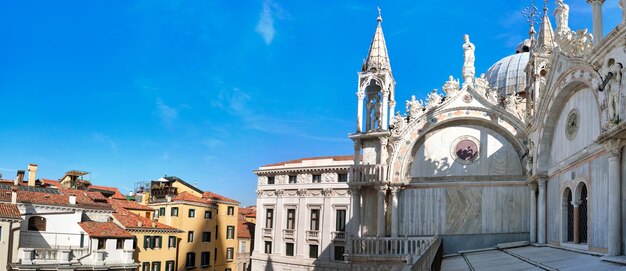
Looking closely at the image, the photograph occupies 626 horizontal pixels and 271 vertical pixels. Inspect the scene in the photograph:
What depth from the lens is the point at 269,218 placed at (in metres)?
53.2

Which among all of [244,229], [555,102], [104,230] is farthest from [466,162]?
[244,229]

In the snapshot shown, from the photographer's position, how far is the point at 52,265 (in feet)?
129

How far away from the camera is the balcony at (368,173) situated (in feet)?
78.0

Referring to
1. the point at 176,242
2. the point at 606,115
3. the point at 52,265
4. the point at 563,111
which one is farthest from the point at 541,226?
the point at 176,242

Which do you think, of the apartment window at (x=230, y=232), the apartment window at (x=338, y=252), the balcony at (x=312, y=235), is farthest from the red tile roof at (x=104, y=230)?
the apartment window at (x=230, y=232)

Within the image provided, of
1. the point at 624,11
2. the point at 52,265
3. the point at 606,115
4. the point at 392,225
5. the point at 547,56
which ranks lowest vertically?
the point at 52,265

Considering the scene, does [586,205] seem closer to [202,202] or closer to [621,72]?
[621,72]

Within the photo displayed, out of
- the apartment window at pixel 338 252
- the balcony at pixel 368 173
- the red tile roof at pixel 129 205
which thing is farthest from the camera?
the red tile roof at pixel 129 205

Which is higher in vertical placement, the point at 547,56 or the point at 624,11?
the point at 547,56

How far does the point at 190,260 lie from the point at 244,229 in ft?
34.5

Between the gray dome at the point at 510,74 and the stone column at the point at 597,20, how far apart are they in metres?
23.9

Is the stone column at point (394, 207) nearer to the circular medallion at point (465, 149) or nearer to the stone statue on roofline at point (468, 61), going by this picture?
the circular medallion at point (465, 149)

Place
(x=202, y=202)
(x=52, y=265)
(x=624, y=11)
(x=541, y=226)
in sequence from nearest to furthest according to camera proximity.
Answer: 1. (x=624, y=11)
2. (x=541, y=226)
3. (x=52, y=265)
4. (x=202, y=202)

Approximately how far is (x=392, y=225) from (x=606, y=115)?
11.9 metres
